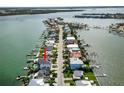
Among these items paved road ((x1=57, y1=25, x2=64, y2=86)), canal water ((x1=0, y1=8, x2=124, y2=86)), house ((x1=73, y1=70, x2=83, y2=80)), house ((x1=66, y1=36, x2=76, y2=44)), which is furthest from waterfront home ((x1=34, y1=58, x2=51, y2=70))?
house ((x1=66, y1=36, x2=76, y2=44))

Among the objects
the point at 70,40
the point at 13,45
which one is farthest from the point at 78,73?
the point at 70,40

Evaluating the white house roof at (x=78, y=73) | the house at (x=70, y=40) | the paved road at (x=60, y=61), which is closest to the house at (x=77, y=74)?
the white house roof at (x=78, y=73)

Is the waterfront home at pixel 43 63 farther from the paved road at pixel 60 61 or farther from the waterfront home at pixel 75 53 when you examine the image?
the waterfront home at pixel 75 53

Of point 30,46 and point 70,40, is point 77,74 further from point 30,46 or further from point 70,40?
point 70,40

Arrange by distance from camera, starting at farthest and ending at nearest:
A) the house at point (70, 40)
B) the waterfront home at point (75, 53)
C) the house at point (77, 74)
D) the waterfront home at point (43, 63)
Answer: the house at point (70, 40)
the waterfront home at point (75, 53)
the waterfront home at point (43, 63)
the house at point (77, 74)

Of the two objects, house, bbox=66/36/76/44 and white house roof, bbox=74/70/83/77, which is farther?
house, bbox=66/36/76/44

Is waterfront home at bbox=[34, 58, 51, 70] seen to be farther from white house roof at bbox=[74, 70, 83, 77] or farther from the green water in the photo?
white house roof at bbox=[74, 70, 83, 77]

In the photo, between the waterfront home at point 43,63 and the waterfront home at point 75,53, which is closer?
the waterfront home at point 43,63
